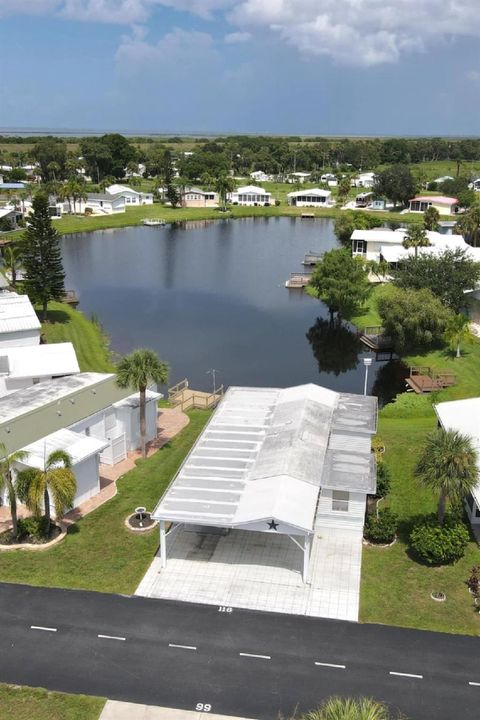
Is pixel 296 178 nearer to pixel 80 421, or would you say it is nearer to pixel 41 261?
pixel 41 261

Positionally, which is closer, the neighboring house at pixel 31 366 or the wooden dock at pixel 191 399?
the neighboring house at pixel 31 366

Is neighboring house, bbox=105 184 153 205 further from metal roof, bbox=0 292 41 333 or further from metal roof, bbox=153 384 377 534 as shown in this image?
metal roof, bbox=153 384 377 534

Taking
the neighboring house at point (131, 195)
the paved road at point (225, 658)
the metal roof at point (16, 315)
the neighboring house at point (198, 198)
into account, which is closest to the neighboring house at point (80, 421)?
the paved road at point (225, 658)

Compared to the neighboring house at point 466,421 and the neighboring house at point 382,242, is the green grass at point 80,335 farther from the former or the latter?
the neighboring house at point 382,242

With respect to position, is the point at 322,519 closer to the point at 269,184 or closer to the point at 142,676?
the point at 142,676

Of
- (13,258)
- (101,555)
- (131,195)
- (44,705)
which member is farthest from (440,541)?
(131,195)

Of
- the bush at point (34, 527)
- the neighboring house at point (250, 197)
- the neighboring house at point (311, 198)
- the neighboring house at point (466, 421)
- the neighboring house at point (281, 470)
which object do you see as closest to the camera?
the neighboring house at point (281, 470)
